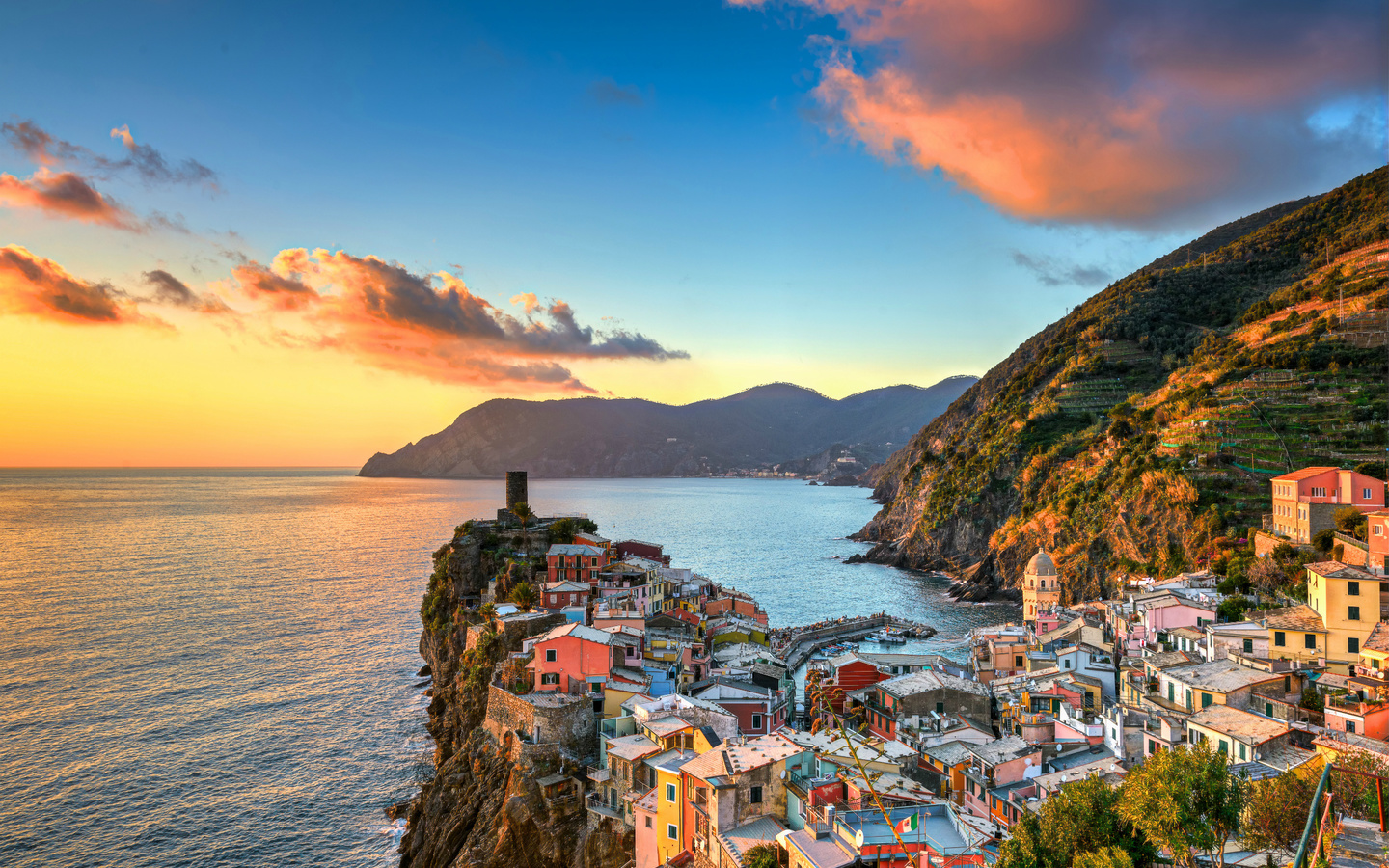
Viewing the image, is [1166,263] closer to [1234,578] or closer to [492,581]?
[1234,578]

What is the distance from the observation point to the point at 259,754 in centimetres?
3925

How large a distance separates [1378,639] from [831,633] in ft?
126

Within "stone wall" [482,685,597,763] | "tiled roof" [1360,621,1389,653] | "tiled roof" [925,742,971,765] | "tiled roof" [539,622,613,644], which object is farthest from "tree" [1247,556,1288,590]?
"stone wall" [482,685,597,763]

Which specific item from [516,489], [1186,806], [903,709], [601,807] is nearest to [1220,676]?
[903,709]

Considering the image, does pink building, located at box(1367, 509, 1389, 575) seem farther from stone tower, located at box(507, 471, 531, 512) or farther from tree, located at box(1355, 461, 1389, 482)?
stone tower, located at box(507, 471, 531, 512)

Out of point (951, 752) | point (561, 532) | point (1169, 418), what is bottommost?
point (951, 752)

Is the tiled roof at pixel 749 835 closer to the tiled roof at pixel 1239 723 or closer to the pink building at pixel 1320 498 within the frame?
the tiled roof at pixel 1239 723

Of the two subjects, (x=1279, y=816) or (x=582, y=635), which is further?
(x=582, y=635)

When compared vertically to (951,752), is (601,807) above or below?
below

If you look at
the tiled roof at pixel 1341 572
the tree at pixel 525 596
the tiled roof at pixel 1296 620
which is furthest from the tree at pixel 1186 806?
the tree at pixel 525 596

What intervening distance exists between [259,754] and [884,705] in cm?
3320

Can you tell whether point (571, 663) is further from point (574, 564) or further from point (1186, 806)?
point (1186, 806)

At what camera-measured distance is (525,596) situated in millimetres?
42688

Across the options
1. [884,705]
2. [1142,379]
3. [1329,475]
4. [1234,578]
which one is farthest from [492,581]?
[1142,379]
